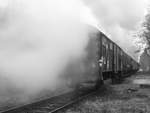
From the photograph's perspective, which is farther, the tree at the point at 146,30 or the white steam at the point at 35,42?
the tree at the point at 146,30

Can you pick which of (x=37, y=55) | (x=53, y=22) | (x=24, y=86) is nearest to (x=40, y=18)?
(x=53, y=22)

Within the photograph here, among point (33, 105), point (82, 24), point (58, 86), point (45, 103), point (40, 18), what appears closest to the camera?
point (33, 105)

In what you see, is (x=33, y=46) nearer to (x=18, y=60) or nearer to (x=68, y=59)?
(x=18, y=60)

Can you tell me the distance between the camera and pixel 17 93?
10133 mm

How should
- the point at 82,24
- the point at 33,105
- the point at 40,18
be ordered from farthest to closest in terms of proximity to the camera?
the point at 82,24, the point at 40,18, the point at 33,105

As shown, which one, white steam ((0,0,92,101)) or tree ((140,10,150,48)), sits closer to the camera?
white steam ((0,0,92,101))

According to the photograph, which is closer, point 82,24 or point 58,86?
point 82,24

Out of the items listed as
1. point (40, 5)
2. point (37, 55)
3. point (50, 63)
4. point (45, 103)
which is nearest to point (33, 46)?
point (37, 55)

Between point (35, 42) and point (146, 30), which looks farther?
point (146, 30)

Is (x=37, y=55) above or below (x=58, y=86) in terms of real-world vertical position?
above

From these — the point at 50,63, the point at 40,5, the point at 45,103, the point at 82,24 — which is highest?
the point at 40,5

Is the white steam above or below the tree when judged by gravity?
below

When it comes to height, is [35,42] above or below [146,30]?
below

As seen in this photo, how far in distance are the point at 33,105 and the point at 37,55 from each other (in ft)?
10.1
